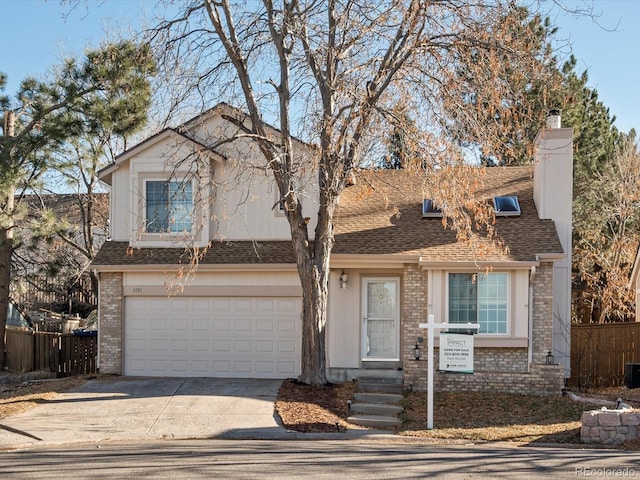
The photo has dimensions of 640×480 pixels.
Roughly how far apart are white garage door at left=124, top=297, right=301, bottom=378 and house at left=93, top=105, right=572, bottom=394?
0.08 feet

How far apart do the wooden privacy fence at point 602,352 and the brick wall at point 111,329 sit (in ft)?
39.0

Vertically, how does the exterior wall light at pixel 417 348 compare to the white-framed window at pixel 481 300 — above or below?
below

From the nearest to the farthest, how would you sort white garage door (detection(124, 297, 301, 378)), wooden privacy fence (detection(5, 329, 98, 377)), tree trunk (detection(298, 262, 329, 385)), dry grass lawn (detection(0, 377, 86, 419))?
dry grass lawn (detection(0, 377, 86, 419))
tree trunk (detection(298, 262, 329, 385))
white garage door (detection(124, 297, 301, 378))
wooden privacy fence (detection(5, 329, 98, 377))

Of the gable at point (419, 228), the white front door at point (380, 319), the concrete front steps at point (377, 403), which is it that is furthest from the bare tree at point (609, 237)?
the concrete front steps at point (377, 403)

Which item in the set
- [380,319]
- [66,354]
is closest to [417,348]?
[380,319]

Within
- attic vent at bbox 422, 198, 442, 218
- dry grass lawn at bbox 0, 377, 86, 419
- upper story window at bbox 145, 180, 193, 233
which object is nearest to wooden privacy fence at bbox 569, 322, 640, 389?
attic vent at bbox 422, 198, 442, 218

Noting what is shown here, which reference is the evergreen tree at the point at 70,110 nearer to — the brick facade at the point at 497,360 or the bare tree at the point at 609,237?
the brick facade at the point at 497,360

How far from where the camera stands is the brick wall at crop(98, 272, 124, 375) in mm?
19609

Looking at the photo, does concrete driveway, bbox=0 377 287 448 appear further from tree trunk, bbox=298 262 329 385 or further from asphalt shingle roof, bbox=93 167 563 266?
asphalt shingle roof, bbox=93 167 563 266

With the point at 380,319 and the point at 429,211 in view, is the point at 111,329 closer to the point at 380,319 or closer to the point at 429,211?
the point at 380,319

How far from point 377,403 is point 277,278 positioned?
4.33 meters

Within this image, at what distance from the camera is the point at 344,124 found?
15.7m

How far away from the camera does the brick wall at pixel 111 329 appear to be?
1961 cm

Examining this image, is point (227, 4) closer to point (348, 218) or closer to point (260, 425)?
point (348, 218)
